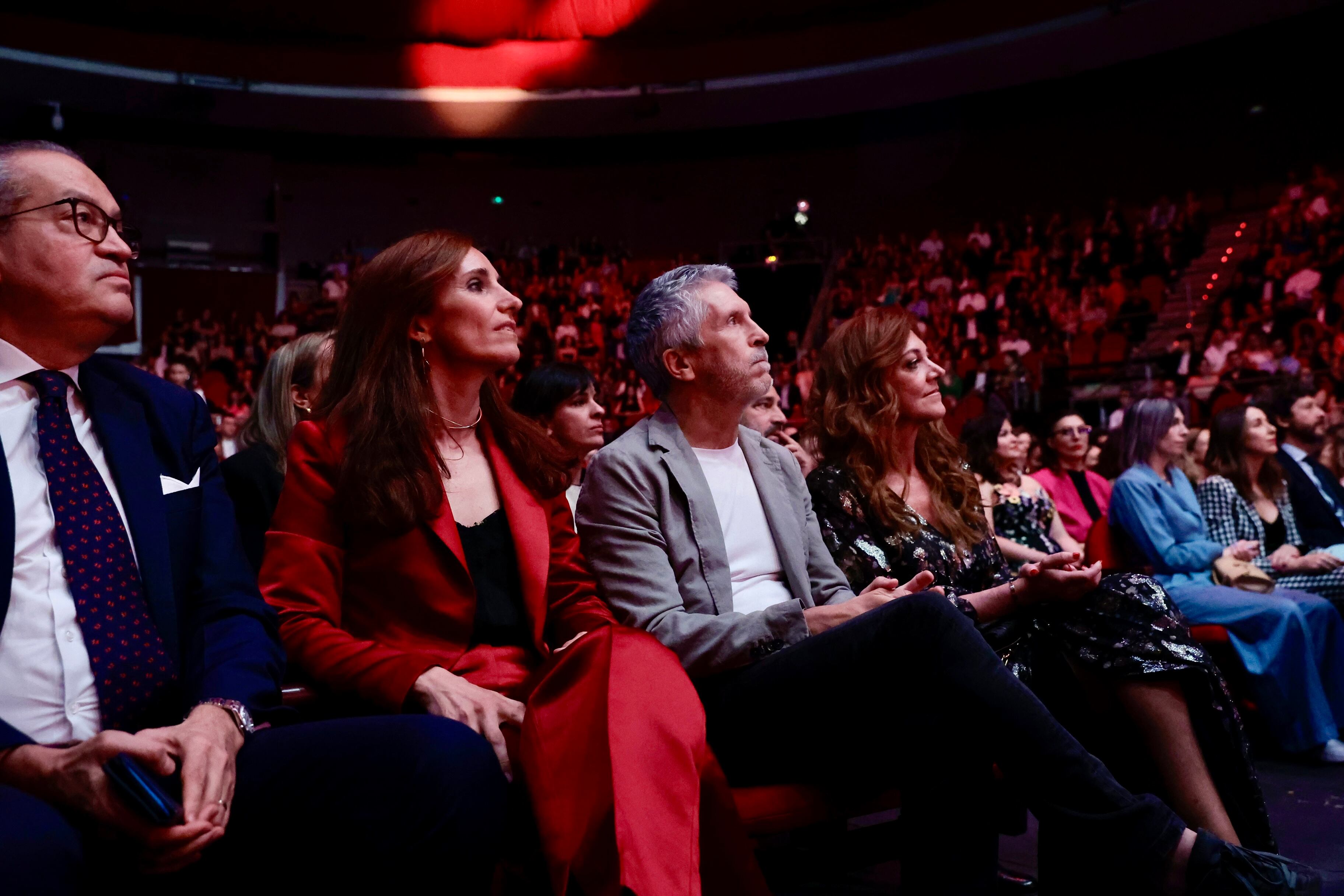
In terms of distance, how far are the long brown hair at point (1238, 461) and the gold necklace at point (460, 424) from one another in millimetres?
3354

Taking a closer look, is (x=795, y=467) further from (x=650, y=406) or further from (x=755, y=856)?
(x=650, y=406)

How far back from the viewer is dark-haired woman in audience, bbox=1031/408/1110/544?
15.4 ft

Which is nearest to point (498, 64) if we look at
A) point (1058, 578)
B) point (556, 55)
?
point (556, 55)

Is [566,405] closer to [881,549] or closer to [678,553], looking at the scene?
[881,549]

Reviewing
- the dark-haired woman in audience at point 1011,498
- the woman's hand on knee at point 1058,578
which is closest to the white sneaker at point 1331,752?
the dark-haired woman in audience at point 1011,498

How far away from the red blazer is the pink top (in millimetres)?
3332

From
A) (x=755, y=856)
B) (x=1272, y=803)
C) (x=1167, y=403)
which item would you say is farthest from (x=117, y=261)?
(x=1167, y=403)

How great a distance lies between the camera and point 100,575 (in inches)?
52.1

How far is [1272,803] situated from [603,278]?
12.9 m

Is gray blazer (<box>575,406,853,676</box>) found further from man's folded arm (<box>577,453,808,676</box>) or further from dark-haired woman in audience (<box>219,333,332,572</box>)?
dark-haired woman in audience (<box>219,333,332,572</box>)

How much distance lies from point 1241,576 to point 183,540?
3.27 meters

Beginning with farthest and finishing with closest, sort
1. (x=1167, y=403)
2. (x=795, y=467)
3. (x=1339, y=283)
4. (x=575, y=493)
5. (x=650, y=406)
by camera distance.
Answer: (x=650, y=406), (x=1339, y=283), (x=1167, y=403), (x=575, y=493), (x=795, y=467)

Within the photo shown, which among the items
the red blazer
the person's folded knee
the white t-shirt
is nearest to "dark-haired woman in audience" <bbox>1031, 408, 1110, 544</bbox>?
the white t-shirt

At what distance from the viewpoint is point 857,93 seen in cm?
1417
